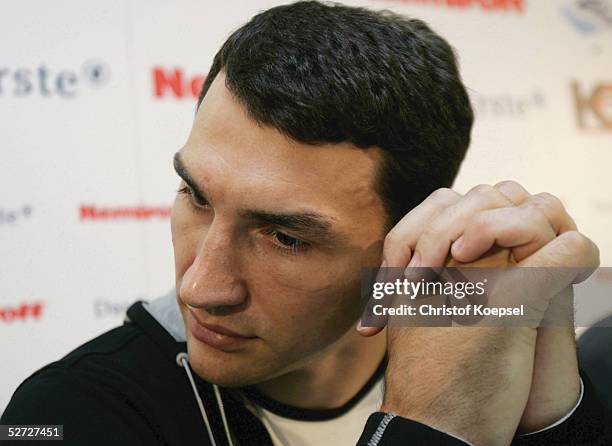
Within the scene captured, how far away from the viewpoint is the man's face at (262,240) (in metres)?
1.00

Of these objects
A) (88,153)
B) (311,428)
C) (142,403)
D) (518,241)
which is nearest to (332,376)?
(311,428)

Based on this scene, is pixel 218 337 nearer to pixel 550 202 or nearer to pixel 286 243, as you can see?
pixel 286 243

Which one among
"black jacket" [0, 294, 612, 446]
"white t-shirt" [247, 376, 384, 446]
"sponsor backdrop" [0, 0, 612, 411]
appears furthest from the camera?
"sponsor backdrop" [0, 0, 612, 411]

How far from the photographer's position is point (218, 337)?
103 centimetres

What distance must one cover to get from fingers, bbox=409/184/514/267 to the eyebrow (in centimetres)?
15

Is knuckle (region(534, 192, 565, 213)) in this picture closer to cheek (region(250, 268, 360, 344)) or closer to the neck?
cheek (region(250, 268, 360, 344))

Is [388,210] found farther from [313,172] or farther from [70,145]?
[70,145]

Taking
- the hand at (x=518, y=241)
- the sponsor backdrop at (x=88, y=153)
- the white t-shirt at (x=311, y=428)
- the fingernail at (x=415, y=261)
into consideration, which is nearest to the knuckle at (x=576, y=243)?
the hand at (x=518, y=241)

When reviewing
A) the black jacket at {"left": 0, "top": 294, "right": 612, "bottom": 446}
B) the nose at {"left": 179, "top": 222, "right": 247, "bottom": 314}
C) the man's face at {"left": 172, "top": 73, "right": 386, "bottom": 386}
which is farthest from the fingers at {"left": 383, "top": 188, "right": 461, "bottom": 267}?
the black jacket at {"left": 0, "top": 294, "right": 612, "bottom": 446}

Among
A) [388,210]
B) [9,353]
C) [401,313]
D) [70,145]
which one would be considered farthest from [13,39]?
[401,313]

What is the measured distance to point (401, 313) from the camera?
0.96 meters

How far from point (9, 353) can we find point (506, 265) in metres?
1.75

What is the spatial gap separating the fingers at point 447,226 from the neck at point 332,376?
0.33 meters

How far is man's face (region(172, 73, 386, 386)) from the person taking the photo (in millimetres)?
999
